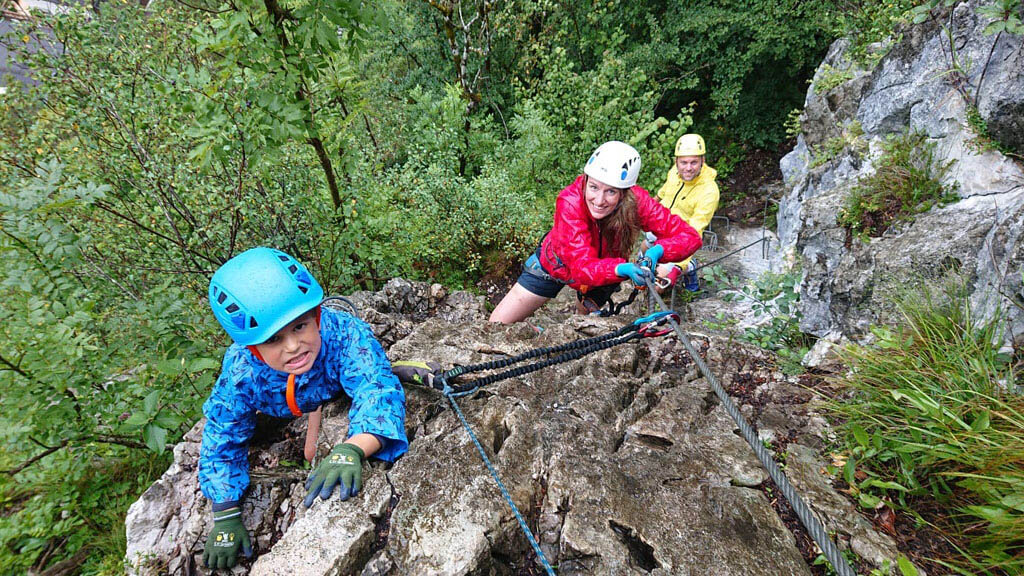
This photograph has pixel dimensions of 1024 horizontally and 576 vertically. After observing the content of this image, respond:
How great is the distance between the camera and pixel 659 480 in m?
2.17

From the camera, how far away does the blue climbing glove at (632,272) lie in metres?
3.44

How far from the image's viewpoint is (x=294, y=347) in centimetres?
196

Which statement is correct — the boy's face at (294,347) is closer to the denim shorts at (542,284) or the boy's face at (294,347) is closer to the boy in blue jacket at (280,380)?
the boy in blue jacket at (280,380)

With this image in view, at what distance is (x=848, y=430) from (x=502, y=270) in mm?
5869

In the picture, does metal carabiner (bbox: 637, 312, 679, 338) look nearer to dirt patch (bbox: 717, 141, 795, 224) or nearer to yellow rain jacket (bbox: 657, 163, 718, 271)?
yellow rain jacket (bbox: 657, 163, 718, 271)

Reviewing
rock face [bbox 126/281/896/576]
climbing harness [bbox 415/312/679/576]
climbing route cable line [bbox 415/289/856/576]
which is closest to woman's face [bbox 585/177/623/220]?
climbing route cable line [bbox 415/289/856/576]

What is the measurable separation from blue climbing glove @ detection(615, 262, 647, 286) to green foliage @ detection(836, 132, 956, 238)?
2204 mm

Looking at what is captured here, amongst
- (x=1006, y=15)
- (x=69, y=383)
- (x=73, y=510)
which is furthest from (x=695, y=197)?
(x=73, y=510)

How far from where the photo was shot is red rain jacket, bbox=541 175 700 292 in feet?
12.4

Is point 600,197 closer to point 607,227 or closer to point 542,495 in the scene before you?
point 607,227

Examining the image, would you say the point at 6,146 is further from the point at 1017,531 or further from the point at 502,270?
the point at 1017,531

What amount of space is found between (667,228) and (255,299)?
3.64 metres

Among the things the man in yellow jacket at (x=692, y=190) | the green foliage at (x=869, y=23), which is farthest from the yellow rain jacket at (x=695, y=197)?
→ the green foliage at (x=869, y=23)

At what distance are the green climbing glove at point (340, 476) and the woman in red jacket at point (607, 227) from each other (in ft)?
8.10
